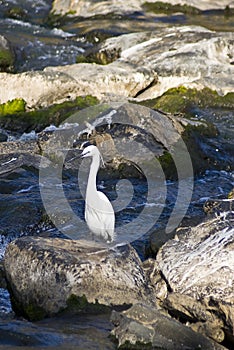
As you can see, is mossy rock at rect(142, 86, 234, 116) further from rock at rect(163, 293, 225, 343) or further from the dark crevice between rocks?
rock at rect(163, 293, 225, 343)

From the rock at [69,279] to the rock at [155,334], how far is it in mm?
584

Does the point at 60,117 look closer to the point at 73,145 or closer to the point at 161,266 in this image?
the point at 73,145

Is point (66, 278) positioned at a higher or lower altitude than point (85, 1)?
higher

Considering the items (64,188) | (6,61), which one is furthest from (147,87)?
(64,188)

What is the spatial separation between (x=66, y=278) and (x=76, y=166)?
4640 millimetres

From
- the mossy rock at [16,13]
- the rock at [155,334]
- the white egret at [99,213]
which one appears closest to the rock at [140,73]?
the mossy rock at [16,13]

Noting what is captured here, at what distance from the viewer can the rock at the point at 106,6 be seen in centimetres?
2156

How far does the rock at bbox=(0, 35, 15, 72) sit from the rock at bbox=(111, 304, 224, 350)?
1151 cm

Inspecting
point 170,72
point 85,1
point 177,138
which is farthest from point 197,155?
point 85,1

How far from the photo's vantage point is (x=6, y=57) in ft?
55.4

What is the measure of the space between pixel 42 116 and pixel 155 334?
309 inches

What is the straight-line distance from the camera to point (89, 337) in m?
6.27

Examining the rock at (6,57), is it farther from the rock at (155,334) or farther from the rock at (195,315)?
the rock at (155,334)

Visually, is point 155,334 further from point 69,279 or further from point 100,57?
→ point 100,57
